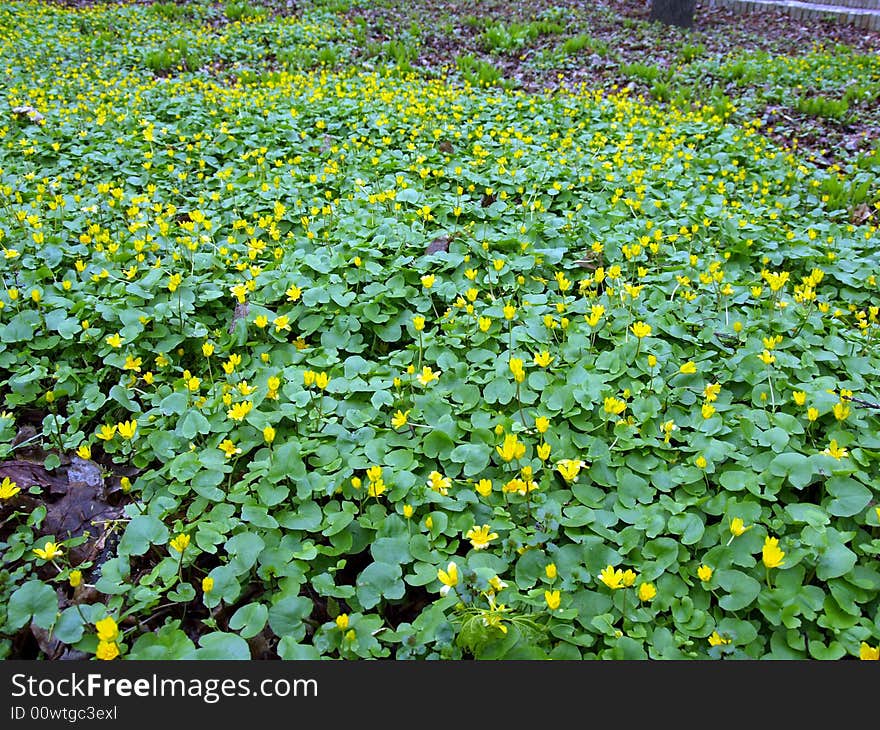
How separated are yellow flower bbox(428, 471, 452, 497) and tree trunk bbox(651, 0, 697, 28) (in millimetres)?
10525

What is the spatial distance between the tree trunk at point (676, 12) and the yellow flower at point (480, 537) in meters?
10.7

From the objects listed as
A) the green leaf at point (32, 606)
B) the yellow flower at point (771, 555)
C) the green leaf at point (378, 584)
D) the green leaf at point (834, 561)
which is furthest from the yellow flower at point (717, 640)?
the green leaf at point (32, 606)

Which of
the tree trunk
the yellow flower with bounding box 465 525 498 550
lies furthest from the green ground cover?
the tree trunk

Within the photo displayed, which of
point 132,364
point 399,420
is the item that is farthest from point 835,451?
point 132,364

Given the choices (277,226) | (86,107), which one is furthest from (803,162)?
(86,107)

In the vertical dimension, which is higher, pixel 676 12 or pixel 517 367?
pixel 676 12

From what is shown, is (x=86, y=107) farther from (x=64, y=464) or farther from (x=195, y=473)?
(x=195, y=473)

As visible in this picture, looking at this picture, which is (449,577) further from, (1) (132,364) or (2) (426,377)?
(1) (132,364)

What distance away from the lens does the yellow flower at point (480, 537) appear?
5.91 ft

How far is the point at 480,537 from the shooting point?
1815 millimetres

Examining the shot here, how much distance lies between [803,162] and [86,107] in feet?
19.0

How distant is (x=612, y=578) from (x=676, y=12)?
10857 mm

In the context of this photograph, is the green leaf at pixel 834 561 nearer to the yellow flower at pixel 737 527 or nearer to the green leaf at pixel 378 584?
the yellow flower at pixel 737 527

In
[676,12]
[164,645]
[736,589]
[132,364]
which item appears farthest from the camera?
[676,12]
